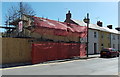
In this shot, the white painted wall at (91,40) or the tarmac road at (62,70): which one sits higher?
the white painted wall at (91,40)

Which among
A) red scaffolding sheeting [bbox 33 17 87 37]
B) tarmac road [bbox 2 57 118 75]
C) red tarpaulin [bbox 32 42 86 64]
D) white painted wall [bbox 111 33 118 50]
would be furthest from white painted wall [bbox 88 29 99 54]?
tarmac road [bbox 2 57 118 75]

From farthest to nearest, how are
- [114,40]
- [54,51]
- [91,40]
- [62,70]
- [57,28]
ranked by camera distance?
[114,40] → [91,40] → [57,28] → [54,51] → [62,70]

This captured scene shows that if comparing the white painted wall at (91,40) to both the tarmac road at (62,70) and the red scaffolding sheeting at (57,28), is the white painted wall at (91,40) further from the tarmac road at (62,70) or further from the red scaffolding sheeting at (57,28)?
the tarmac road at (62,70)

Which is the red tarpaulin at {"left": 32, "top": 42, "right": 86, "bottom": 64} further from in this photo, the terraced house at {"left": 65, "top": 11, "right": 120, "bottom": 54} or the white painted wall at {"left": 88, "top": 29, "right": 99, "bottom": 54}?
the terraced house at {"left": 65, "top": 11, "right": 120, "bottom": 54}

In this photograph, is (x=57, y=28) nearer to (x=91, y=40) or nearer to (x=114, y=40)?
(x=91, y=40)

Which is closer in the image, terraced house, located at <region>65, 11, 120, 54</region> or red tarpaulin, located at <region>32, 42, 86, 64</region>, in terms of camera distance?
red tarpaulin, located at <region>32, 42, 86, 64</region>

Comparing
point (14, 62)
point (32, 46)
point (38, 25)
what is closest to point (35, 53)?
point (32, 46)

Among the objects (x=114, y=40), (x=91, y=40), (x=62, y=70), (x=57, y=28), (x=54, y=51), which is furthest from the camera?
(x=114, y=40)

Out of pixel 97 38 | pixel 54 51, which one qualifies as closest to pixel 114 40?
pixel 97 38

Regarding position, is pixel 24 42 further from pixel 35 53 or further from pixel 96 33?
pixel 96 33

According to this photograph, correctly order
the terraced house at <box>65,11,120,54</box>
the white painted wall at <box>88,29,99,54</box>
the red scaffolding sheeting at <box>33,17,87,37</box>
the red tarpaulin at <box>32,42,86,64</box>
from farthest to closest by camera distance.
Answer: the terraced house at <box>65,11,120,54</box> < the white painted wall at <box>88,29,99,54</box> < the red scaffolding sheeting at <box>33,17,87,37</box> < the red tarpaulin at <box>32,42,86,64</box>

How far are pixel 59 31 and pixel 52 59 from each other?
14.3ft

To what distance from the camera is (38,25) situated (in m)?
18.8

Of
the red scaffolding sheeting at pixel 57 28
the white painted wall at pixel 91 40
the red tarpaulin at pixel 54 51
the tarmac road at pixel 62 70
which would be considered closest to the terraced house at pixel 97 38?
the white painted wall at pixel 91 40
